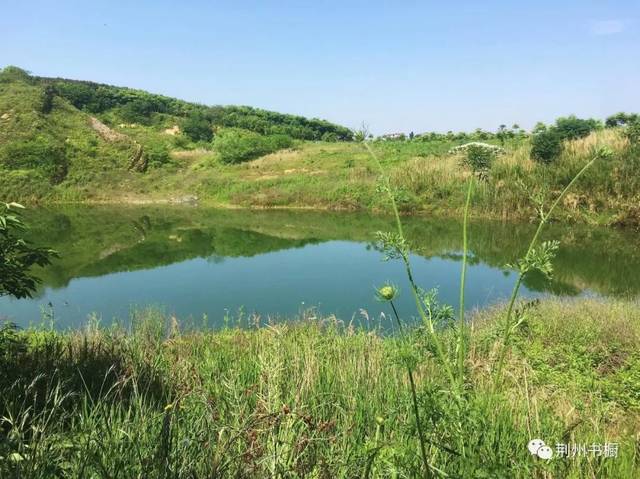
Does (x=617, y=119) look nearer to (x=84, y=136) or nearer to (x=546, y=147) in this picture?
(x=546, y=147)

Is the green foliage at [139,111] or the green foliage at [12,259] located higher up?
the green foliage at [139,111]

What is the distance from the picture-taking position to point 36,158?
32.3 m

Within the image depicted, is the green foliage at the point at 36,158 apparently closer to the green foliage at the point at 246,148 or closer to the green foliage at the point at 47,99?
the green foliage at the point at 47,99

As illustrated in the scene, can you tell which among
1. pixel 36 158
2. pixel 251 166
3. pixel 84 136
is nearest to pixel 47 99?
pixel 84 136

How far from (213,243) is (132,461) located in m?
15.5

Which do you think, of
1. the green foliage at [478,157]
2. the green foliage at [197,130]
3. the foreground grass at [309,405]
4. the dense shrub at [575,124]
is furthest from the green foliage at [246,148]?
the green foliage at [478,157]

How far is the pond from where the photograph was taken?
920cm

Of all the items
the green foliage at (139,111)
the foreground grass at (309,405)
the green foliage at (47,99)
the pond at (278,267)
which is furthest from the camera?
the green foliage at (139,111)

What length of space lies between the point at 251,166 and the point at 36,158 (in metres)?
14.1

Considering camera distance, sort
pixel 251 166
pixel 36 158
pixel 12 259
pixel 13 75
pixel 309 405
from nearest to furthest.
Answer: pixel 12 259
pixel 309 405
pixel 36 158
pixel 251 166
pixel 13 75

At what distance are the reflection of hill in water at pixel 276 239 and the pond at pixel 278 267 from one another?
1.9 inches

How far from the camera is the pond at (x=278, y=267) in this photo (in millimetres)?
9195

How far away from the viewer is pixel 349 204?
25.0m

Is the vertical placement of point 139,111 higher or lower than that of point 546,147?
higher
